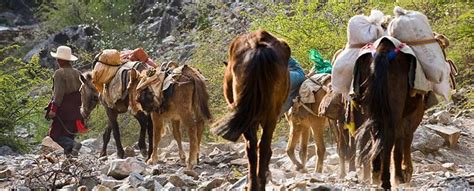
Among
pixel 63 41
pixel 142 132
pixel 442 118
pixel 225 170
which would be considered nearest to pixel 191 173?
pixel 225 170

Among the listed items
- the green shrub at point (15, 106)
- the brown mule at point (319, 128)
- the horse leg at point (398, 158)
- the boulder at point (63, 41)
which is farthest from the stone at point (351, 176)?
the boulder at point (63, 41)

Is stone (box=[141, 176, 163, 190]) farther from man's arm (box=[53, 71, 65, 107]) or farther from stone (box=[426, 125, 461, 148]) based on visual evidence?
stone (box=[426, 125, 461, 148])

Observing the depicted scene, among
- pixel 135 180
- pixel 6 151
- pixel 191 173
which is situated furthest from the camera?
pixel 6 151

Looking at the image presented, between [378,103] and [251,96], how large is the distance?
1005 mm

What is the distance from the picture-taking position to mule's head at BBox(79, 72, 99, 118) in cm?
1123

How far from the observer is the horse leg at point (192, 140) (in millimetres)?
9367

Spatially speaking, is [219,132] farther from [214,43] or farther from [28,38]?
[28,38]

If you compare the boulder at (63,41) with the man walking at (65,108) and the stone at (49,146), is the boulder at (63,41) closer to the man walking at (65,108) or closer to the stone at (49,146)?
the stone at (49,146)

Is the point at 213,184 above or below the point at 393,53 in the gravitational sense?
below

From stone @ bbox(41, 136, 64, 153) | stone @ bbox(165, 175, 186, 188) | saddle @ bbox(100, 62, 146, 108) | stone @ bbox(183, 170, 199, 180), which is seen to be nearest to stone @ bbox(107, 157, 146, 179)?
stone @ bbox(183, 170, 199, 180)

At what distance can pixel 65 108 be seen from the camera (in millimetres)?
11008

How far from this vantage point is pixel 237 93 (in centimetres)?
588

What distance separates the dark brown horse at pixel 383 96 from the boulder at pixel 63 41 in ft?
94.5

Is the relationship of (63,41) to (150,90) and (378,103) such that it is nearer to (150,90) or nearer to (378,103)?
(150,90)
